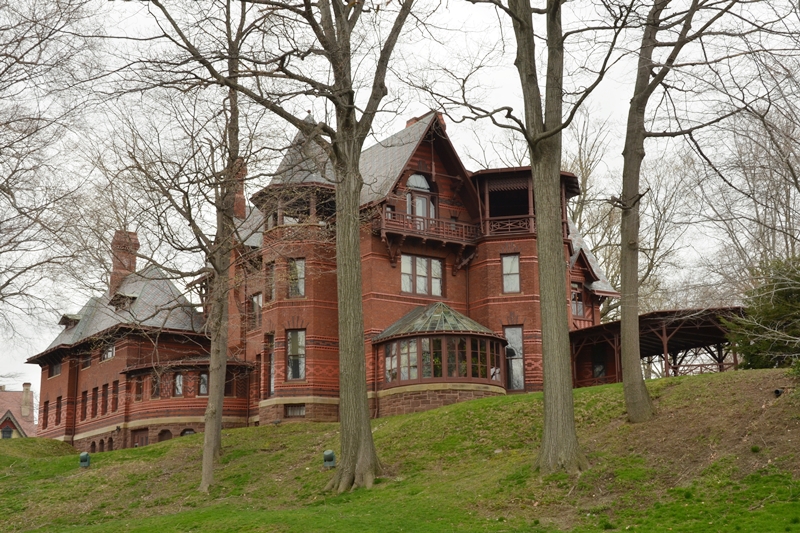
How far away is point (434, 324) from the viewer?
32031 mm

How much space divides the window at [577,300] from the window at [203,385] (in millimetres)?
16500

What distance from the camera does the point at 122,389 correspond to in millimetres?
39875

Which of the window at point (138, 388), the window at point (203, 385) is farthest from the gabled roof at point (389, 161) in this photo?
the window at point (138, 388)

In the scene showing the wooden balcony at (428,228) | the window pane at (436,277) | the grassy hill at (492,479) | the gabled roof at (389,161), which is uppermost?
the gabled roof at (389,161)

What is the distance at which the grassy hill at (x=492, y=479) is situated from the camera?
15.3 m

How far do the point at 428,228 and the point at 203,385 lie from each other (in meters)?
12.1

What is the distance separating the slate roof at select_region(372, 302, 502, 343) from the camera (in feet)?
104

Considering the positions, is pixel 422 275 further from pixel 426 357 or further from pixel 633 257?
pixel 633 257

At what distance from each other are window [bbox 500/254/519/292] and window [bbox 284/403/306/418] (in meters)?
9.20

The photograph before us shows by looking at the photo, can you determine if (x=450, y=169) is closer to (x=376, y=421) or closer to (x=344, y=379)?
(x=376, y=421)

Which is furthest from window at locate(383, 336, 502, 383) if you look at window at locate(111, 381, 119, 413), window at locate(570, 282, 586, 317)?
window at locate(111, 381, 119, 413)

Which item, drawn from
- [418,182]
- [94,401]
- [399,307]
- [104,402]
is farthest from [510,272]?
[94,401]

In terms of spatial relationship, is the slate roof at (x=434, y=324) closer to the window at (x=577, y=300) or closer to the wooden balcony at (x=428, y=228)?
the wooden balcony at (x=428, y=228)

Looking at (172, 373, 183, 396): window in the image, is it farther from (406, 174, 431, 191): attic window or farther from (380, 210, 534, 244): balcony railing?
(406, 174, 431, 191): attic window
